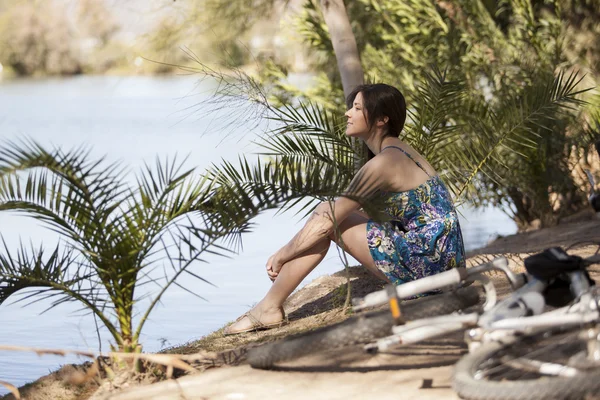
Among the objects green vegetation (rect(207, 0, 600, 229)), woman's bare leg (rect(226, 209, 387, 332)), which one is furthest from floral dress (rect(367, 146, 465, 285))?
green vegetation (rect(207, 0, 600, 229))

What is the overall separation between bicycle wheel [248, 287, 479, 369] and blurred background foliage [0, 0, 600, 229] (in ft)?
15.4

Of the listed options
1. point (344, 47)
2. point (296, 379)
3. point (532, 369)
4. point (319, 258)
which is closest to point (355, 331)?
point (296, 379)

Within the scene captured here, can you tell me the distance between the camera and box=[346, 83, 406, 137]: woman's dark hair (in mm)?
5055

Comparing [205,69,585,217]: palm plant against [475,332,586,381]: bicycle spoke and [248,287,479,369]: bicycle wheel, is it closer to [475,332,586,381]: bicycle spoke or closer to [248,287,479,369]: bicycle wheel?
[248,287,479,369]: bicycle wheel

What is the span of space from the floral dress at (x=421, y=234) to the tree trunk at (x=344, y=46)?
219 cm

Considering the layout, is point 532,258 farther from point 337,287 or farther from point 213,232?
point 337,287

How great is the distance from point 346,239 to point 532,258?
1763 mm

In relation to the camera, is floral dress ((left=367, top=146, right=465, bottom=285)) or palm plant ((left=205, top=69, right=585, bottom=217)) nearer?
floral dress ((left=367, top=146, right=465, bottom=285))

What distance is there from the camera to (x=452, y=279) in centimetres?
347

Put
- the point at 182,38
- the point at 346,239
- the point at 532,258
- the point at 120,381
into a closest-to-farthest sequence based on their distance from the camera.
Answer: the point at 532,258 < the point at 120,381 < the point at 346,239 < the point at 182,38

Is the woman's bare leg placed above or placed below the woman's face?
below

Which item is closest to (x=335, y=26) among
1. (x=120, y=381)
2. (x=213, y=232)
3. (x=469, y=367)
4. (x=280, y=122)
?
(x=280, y=122)

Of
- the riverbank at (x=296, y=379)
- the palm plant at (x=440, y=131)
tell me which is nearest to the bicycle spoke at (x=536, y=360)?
the riverbank at (x=296, y=379)

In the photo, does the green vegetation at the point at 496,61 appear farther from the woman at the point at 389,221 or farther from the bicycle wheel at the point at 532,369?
the bicycle wheel at the point at 532,369
